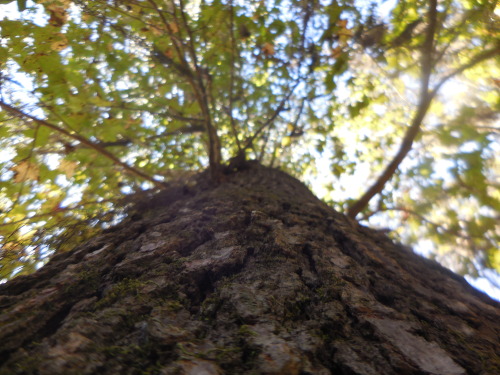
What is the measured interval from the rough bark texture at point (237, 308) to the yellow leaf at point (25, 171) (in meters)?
1.54

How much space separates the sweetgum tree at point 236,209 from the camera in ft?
4.28

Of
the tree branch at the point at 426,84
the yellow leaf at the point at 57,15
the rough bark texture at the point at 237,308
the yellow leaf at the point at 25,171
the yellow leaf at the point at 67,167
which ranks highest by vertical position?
the yellow leaf at the point at 57,15

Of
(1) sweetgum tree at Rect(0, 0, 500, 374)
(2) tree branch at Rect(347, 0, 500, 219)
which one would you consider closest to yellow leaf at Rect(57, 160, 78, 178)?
(1) sweetgum tree at Rect(0, 0, 500, 374)

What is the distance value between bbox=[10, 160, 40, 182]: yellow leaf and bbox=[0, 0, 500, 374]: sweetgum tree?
0.01 metres

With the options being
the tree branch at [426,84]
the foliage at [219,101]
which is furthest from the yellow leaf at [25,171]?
the tree branch at [426,84]

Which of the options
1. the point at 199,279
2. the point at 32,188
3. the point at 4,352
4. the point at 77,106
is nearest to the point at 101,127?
the point at 77,106

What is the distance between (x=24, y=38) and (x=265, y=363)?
3450mm

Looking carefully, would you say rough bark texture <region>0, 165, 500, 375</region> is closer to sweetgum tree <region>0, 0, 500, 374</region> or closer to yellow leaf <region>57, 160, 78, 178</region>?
sweetgum tree <region>0, 0, 500, 374</region>

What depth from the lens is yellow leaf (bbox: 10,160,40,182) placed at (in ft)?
10.8

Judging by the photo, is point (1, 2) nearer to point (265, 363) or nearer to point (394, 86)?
point (265, 363)

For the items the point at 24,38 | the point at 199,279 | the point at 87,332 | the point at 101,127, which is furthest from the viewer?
the point at 101,127

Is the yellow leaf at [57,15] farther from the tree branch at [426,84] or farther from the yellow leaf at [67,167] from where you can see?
the tree branch at [426,84]

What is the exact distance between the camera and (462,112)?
4691 millimetres

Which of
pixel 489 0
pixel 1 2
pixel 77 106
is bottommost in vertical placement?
pixel 77 106
